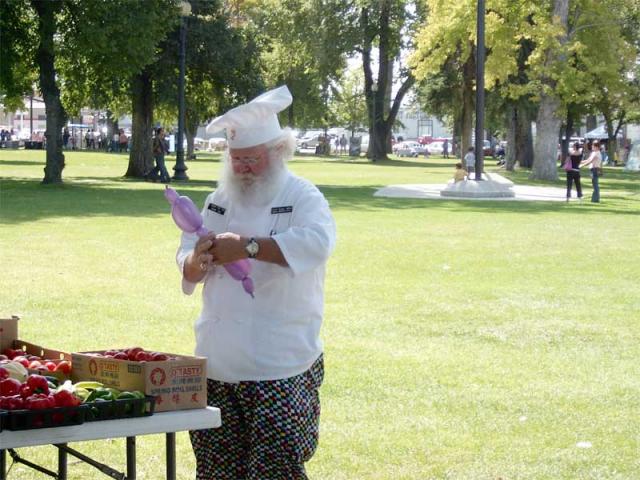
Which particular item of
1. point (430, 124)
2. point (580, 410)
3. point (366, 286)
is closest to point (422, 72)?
point (366, 286)

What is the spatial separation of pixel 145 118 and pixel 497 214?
64.4ft

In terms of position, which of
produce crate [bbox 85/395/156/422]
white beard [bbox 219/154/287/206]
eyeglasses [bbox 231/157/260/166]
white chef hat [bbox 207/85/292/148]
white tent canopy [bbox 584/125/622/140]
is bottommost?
produce crate [bbox 85/395/156/422]

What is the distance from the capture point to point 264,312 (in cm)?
491

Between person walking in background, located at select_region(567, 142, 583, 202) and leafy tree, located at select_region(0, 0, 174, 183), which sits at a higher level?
leafy tree, located at select_region(0, 0, 174, 183)

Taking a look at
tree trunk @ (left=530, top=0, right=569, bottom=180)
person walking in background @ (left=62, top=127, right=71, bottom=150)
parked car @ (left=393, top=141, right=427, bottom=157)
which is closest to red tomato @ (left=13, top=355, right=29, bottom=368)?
tree trunk @ (left=530, top=0, right=569, bottom=180)

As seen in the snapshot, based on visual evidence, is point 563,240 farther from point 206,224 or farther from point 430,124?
point 430,124

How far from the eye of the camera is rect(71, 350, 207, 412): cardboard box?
4.41 meters

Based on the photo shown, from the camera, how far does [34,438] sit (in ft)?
13.4

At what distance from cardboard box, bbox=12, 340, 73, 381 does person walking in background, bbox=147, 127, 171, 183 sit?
34886 mm

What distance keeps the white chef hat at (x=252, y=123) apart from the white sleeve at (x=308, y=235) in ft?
0.93

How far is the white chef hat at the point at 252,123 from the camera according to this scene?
4.85 meters

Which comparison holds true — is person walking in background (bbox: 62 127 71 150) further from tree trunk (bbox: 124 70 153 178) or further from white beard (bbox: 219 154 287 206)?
white beard (bbox: 219 154 287 206)

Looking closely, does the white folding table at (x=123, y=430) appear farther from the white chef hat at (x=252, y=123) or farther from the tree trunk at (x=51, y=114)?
the tree trunk at (x=51, y=114)

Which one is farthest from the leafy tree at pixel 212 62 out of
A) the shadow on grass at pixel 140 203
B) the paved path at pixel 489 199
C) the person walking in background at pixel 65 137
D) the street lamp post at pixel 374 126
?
the person walking in background at pixel 65 137
